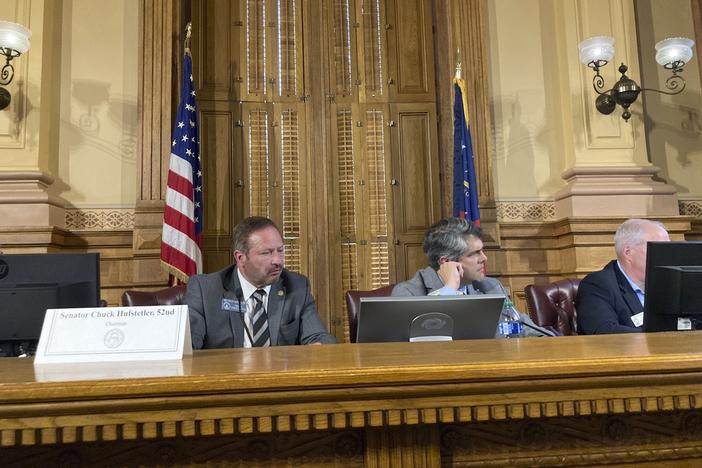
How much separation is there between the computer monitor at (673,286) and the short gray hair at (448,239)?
35.1 inches

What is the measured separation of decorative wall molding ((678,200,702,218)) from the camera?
5.30m

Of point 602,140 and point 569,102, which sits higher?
point 569,102

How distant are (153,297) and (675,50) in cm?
414

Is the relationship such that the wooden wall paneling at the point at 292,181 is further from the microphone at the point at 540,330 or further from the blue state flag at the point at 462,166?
the microphone at the point at 540,330

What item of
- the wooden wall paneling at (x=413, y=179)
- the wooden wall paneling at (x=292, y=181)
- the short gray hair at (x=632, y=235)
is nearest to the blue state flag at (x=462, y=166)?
the wooden wall paneling at (x=413, y=179)

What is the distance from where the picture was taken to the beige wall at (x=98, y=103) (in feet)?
16.0

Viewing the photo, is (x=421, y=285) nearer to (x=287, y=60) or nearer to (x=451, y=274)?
(x=451, y=274)

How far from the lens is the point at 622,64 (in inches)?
196

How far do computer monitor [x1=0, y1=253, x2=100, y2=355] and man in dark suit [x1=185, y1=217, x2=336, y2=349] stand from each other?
2.38 ft

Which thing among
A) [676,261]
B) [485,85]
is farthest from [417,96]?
[676,261]

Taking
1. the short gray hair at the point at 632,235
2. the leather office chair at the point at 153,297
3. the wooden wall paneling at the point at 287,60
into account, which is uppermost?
the wooden wall paneling at the point at 287,60

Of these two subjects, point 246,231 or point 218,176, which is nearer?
point 246,231

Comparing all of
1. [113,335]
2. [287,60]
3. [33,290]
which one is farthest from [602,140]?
[113,335]

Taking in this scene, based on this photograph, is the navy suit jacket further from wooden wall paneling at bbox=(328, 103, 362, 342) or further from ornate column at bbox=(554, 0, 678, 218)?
wooden wall paneling at bbox=(328, 103, 362, 342)
